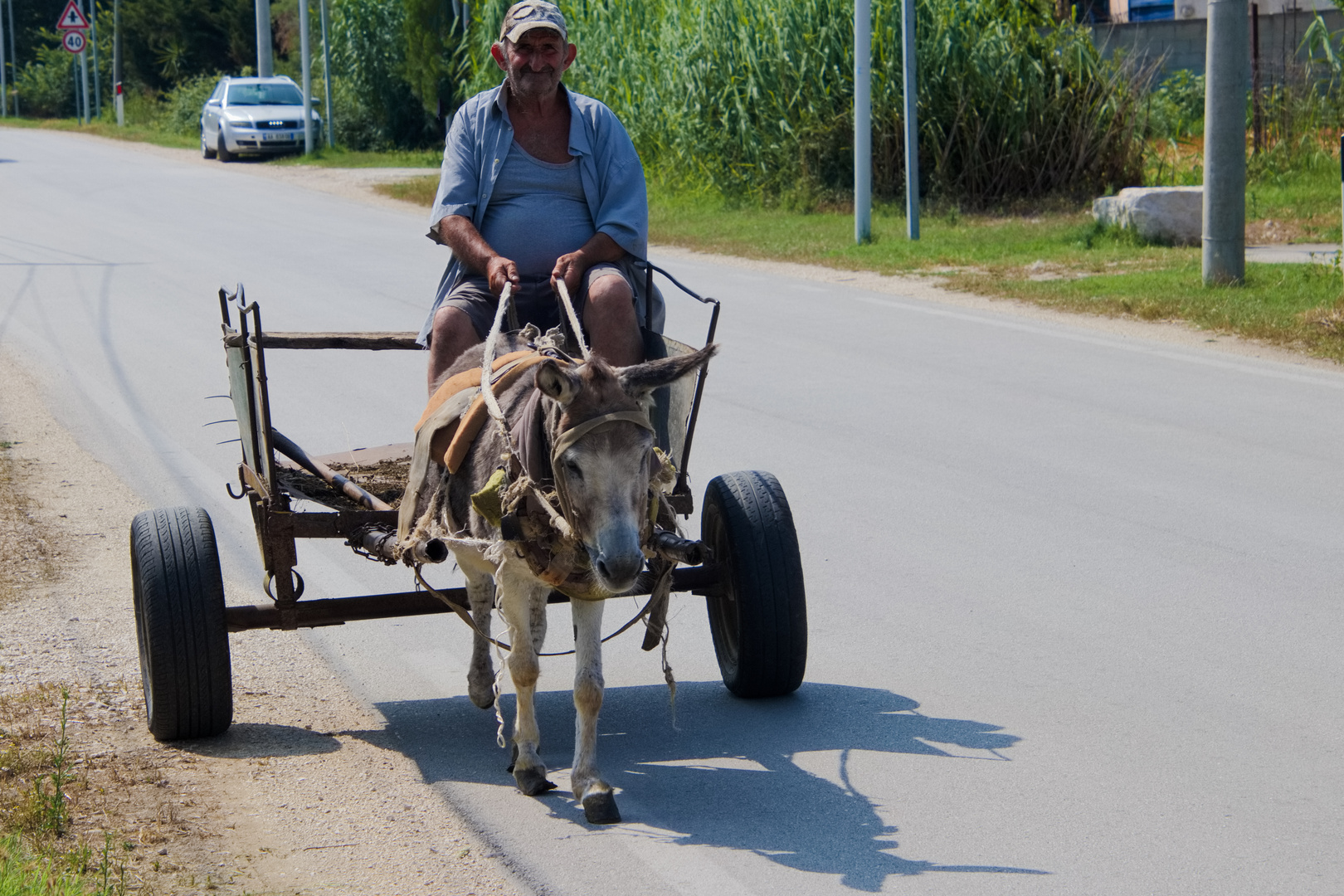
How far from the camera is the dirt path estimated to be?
411 centimetres

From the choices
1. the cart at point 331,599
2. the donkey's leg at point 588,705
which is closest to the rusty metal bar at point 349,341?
the cart at point 331,599

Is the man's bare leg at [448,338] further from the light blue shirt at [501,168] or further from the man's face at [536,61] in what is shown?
the man's face at [536,61]

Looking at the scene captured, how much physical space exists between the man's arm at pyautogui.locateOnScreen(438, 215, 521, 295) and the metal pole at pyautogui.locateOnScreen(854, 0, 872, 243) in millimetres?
13838

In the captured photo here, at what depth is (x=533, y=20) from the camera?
543 cm

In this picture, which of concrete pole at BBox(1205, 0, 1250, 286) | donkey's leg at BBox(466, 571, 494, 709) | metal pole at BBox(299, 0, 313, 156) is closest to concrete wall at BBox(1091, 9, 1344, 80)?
concrete pole at BBox(1205, 0, 1250, 286)

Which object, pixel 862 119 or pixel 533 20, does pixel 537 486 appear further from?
pixel 862 119

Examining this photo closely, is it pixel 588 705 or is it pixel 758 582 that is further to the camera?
pixel 758 582

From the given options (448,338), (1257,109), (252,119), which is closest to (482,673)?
(448,338)

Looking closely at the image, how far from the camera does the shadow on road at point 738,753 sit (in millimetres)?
4293

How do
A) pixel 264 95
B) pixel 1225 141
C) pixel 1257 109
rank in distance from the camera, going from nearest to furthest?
pixel 1225 141 < pixel 1257 109 < pixel 264 95

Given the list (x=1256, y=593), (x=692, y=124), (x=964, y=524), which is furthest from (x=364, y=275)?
(x=1256, y=593)

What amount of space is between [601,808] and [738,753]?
701 millimetres

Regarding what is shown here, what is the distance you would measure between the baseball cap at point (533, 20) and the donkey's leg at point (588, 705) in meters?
2.10

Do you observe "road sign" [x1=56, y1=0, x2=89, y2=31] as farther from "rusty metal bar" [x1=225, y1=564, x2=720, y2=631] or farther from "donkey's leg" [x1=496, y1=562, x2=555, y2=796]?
"donkey's leg" [x1=496, y1=562, x2=555, y2=796]
